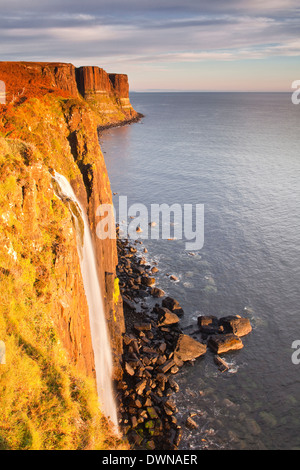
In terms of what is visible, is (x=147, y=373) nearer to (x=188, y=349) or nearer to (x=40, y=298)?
(x=188, y=349)

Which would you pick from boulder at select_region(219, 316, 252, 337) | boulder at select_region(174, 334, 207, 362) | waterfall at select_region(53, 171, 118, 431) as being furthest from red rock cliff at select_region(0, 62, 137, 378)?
boulder at select_region(219, 316, 252, 337)

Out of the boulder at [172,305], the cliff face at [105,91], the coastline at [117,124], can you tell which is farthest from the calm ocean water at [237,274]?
the cliff face at [105,91]

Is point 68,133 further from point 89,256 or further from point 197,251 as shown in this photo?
point 197,251

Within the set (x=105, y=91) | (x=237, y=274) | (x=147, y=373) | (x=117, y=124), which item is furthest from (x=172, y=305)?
(x=105, y=91)

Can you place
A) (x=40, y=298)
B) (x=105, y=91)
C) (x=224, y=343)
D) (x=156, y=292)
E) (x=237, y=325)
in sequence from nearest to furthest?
(x=40, y=298) → (x=224, y=343) → (x=237, y=325) → (x=156, y=292) → (x=105, y=91)

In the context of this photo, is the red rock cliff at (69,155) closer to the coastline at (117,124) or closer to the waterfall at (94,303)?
the waterfall at (94,303)

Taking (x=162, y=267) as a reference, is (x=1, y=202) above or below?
above

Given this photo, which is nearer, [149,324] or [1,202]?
[1,202]

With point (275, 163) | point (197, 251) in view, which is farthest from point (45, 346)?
point (275, 163)
